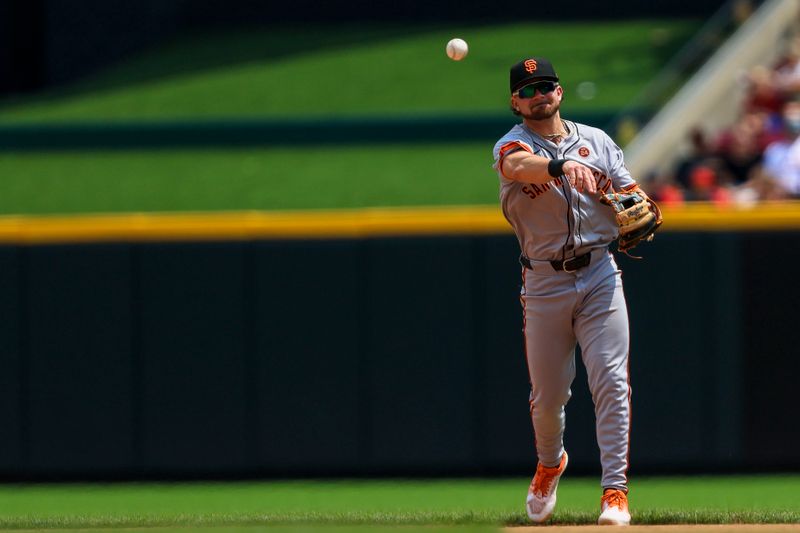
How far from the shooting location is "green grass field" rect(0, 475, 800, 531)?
18.6 feet

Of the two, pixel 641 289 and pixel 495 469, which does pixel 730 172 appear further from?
pixel 495 469

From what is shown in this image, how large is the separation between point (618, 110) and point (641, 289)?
609cm

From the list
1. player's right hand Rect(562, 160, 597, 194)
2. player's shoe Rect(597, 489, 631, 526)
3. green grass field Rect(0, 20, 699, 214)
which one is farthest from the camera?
green grass field Rect(0, 20, 699, 214)

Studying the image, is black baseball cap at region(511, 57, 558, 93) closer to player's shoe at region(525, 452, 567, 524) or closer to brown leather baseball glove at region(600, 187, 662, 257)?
brown leather baseball glove at region(600, 187, 662, 257)

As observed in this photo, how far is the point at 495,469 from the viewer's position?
24.6 ft

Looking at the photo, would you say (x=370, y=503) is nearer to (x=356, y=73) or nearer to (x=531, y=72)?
(x=531, y=72)

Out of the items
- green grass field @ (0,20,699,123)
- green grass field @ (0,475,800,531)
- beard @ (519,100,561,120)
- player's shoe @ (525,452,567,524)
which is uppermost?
green grass field @ (0,20,699,123)

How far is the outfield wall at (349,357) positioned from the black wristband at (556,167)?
2.53 m

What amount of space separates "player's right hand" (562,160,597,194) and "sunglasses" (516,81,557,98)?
0.47m

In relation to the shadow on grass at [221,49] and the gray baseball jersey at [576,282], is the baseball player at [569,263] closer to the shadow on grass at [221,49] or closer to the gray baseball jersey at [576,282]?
the gray baseball jersey at [576,282]

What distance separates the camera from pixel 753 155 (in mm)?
10227

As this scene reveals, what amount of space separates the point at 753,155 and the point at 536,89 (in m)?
5.34

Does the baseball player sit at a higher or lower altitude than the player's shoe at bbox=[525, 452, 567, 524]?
higher

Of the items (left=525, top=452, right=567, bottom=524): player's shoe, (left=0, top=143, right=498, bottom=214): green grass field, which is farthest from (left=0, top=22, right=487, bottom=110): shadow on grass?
(left=525, top=452, right=567, bottom=524): player's shoe
